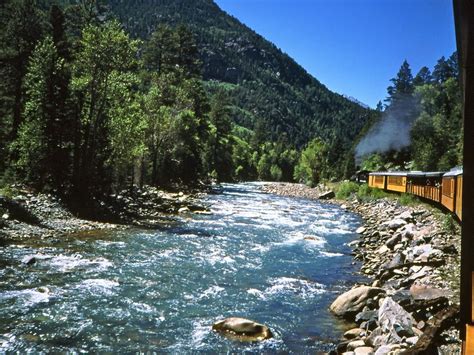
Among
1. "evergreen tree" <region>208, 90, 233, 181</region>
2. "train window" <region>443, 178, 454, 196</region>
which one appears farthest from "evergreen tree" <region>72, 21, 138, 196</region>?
"evergreen tree" <region>208, 90, 233, 181</region>

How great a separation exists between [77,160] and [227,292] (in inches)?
815

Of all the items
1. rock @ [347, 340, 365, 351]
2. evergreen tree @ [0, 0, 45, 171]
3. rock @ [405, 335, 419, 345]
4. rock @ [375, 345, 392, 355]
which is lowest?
rock @ [347, 340, 365, 351]

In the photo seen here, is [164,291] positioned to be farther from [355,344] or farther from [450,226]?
[450,226]

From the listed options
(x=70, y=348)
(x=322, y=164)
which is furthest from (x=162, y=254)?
(x=322, y=164)

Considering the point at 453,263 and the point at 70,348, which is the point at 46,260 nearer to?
the point at 70,348

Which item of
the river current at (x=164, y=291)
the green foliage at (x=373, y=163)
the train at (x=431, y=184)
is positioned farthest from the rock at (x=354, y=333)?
the green foliage at (x=373, y=163)

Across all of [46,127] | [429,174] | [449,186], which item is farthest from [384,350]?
[46,127]

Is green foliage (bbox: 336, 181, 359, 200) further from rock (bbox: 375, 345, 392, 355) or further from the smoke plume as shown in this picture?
rock (bbox: 375, 345, 392, 355)

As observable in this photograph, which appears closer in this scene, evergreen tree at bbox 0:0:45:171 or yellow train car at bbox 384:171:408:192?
evergreen tree at bbox 0:0:45:171

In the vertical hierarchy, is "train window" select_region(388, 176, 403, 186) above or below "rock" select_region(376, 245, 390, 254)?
above

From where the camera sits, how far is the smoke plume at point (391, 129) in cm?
9077

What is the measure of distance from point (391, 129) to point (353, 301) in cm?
9084

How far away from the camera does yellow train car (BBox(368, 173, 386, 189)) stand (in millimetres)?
48678

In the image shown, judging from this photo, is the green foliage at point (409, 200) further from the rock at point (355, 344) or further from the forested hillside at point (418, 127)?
the rock at point (355, 344)
